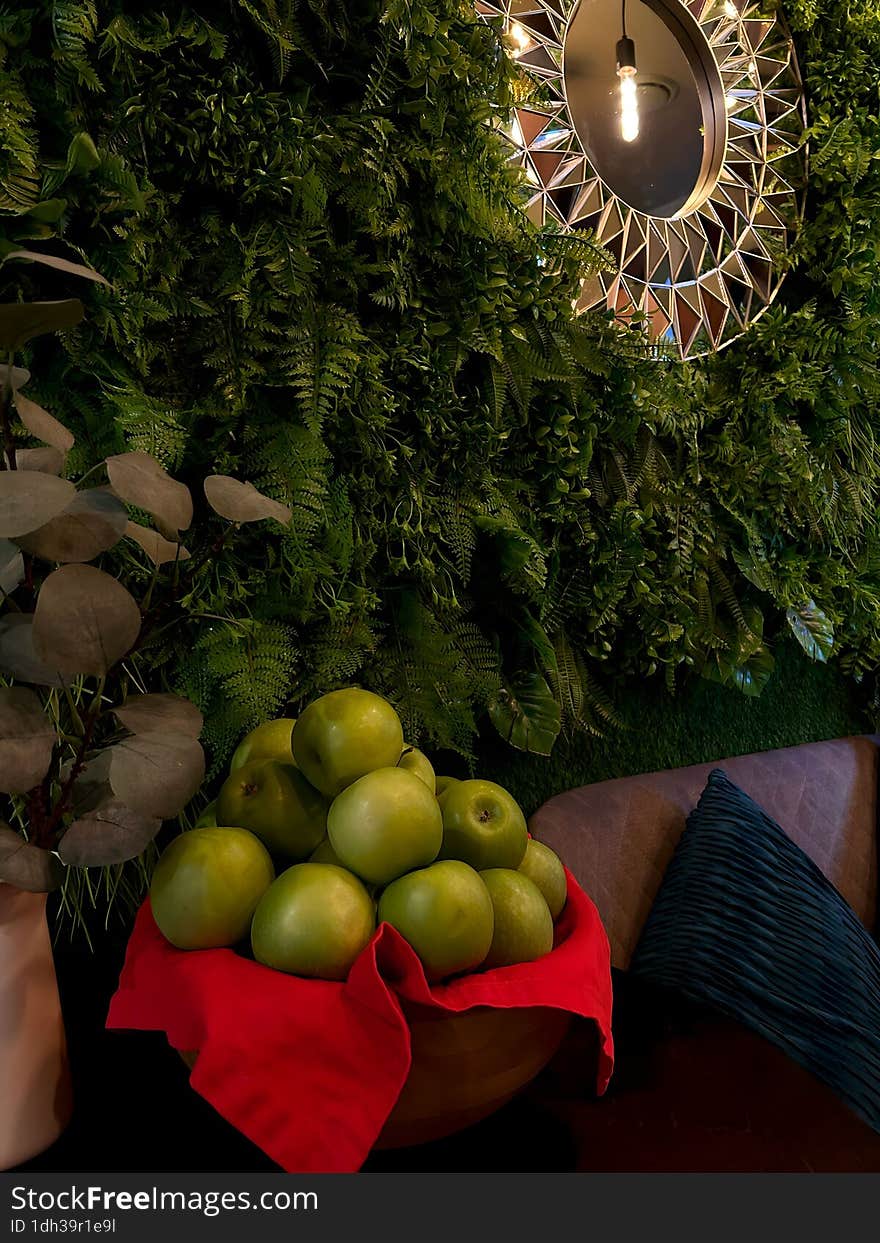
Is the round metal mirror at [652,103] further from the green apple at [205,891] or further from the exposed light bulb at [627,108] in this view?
the green apple at [205,891]

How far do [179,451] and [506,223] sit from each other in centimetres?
64

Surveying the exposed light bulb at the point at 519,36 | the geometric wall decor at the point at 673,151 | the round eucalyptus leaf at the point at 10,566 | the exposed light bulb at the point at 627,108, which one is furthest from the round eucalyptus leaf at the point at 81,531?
the exposed light bulb at the point at 627,108

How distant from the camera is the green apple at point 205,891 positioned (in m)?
0.69

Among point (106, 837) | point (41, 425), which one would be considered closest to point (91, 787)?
point (106, 837)

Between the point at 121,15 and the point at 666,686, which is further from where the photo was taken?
the point at 666,686

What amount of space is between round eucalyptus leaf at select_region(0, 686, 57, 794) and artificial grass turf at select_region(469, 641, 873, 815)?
898mm

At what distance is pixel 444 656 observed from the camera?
1212 millimetres

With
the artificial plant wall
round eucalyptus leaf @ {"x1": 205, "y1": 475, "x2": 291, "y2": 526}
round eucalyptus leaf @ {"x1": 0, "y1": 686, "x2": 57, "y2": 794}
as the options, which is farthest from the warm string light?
round eucalyptus leaf @ {"x1": 0, "y1": 686, "x2": 57, "y2": 794}

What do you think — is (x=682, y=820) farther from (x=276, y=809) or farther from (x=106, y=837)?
(x=106, y=837)

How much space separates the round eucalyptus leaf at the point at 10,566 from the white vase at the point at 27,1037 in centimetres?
24

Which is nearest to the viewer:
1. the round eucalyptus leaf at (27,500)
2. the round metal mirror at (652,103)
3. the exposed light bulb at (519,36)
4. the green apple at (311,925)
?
the round eucalyptus leaf at (27,500)

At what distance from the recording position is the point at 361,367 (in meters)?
1.14
